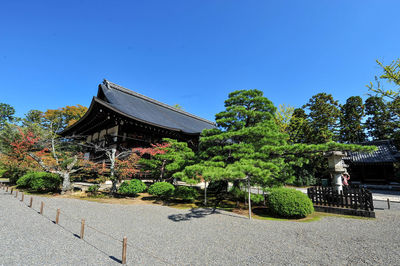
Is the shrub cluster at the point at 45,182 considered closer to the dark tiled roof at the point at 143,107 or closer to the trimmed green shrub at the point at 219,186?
the dark tiled roof at the point at 143,107

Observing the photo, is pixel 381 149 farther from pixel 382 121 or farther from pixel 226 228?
pixel 226 228

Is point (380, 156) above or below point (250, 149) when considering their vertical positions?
above

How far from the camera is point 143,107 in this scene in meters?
18.6

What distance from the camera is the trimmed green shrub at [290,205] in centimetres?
658

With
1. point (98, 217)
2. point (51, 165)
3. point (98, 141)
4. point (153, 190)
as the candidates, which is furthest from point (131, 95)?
point (98, 217)

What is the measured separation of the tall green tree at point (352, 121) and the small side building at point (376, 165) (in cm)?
615

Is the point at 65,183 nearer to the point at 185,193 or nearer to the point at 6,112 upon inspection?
the point at 185,193

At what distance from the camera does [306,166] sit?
1992cm

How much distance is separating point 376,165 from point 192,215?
72.0 feet

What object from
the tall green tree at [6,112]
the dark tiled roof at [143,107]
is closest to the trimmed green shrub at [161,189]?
the dark tiled roof at [143,107]

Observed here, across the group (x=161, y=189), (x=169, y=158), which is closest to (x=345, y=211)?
(x=169, y=158)

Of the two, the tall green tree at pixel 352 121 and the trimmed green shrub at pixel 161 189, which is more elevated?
the tall green tree at pixel 352 121

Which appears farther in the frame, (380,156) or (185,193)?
(380,156)

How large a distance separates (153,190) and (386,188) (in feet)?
73.1
